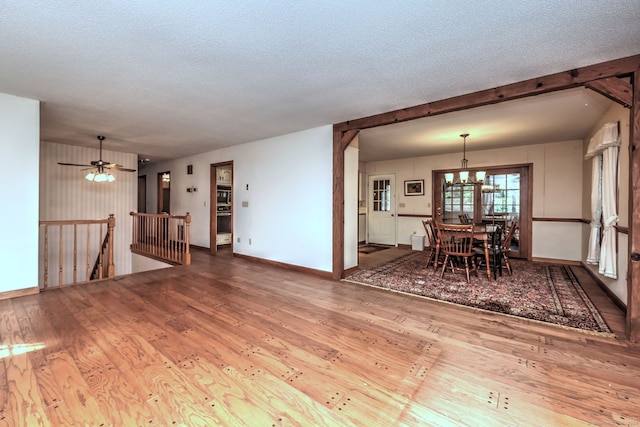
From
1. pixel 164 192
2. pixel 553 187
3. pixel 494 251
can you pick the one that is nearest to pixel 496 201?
pixel 553 187

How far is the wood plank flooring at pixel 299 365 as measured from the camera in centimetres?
150

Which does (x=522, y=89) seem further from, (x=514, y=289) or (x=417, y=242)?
(x=417, y=242)

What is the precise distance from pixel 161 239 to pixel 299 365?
4.98 m

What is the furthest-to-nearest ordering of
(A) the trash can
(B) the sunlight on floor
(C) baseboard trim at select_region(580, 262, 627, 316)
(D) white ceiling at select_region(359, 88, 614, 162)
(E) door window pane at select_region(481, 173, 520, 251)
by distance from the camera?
(A) the trash can < (E) door window pane at select_region(481, 173, 520, 251) < (D) white ceiling at select_region(359, 88, 614, 162) < (C) baseboard trim at select_region(580, 262, 627, 316) < (B) the sunlight on floor

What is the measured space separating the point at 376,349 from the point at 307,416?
84 centimetres

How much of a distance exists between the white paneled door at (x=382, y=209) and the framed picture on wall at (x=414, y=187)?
1.14 feet

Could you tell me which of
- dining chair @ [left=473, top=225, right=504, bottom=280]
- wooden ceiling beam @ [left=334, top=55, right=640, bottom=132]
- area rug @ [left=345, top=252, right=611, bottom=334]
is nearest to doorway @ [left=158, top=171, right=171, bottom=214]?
area rug @ [left=345, top=252, right=611, bottom=334]

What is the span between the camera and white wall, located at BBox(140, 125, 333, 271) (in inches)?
177

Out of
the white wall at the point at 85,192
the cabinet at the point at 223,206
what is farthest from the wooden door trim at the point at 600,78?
the white wall at the point at 85,192

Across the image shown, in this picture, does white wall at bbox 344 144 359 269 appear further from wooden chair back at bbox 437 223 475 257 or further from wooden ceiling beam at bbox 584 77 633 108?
wooden ceiling beam at bbox 584 77 633 108

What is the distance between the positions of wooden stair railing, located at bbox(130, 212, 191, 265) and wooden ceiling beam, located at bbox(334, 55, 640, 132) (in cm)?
388

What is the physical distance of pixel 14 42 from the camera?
6.91 ft

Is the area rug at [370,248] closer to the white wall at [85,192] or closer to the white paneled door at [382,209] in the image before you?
the white paneled door at [382,209]

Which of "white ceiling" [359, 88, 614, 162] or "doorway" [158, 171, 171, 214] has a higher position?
"white ceiling" [359, 88, 614, 162]
